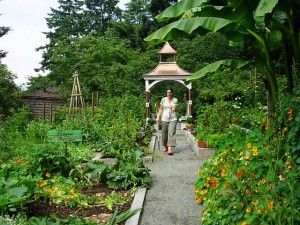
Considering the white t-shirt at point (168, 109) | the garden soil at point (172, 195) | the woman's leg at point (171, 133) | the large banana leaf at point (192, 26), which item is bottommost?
the garden soil at point (172, 195)

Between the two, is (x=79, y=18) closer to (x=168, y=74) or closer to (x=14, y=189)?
(x=168, y=74)

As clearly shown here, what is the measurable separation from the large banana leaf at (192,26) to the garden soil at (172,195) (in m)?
2.46

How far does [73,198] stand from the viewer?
208 inches

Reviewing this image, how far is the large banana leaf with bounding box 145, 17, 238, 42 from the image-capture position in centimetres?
551

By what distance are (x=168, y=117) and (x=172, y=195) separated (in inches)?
178

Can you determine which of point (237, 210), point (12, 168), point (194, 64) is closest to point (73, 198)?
point (12, 168)

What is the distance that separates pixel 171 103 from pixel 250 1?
15.9 feet

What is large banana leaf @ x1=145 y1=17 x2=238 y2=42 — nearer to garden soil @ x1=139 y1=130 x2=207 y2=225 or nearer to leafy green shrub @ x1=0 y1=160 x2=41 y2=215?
garden soil @ x1=139 y1=130 x2=207 y2=225

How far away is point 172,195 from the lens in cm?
572

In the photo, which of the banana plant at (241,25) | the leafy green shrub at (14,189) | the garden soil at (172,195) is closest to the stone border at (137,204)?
the garden soil at (172,195)

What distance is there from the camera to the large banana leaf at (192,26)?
551cm

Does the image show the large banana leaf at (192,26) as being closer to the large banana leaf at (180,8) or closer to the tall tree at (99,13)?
the large banana leaf at (180,8)

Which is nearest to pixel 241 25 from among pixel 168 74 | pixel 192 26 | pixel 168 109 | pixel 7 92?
pixel 192 26

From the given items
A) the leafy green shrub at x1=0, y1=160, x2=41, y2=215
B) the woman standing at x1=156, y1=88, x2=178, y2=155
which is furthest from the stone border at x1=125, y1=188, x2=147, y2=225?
the woman standing at x1=156, y1=88, x2=178, y2=155
